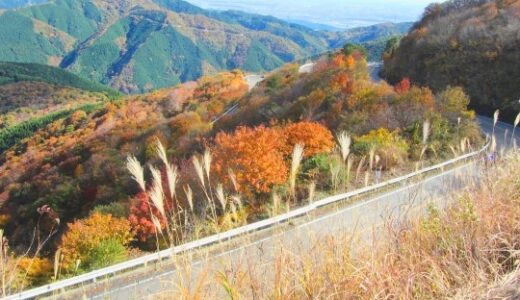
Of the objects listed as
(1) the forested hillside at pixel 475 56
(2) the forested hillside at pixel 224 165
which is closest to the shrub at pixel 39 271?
(2) the forested hillside at pixel 224 165

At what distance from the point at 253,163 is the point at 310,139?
12.5ft

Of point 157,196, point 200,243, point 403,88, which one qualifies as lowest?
point 403,88

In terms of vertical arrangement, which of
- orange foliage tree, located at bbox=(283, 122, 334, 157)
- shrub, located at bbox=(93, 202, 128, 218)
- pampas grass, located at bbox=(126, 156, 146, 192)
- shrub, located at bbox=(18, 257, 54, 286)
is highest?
pampas grass, located at bbox=(126, 156, 146, 192)

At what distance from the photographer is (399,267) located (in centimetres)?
335

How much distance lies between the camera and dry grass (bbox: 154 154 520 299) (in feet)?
9.77

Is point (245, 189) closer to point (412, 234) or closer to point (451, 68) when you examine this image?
point (412, 234)

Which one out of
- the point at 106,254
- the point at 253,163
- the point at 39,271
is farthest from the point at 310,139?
the point at 39,271

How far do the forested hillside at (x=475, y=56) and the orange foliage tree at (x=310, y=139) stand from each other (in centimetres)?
1781

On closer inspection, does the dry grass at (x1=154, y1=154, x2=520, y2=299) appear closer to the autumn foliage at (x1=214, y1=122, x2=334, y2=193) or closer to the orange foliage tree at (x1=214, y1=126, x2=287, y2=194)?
the autumn foliage at (x1=214, y1=122, x2=334, y2=193)

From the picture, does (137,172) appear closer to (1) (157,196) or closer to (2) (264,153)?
(1) (157,196)

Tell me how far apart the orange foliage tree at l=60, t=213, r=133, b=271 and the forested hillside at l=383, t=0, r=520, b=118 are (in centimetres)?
2634

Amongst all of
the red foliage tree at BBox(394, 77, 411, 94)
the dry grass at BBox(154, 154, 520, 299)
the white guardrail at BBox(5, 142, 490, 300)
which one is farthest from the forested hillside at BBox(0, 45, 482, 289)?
the dry grass at BBox(154, 154, 520, 299)

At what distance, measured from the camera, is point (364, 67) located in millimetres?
46781

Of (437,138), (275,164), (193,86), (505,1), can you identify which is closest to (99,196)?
(275,164)
